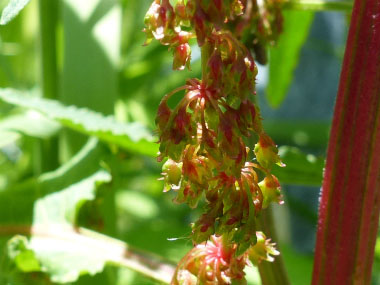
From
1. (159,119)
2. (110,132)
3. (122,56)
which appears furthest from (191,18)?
(122,56)

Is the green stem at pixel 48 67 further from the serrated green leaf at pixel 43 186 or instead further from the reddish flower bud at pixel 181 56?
the reddish flower bud at pixel 181 56

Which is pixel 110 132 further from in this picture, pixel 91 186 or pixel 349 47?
pixel 349 47

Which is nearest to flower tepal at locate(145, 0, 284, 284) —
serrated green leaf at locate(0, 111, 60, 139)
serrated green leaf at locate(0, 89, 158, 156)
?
serrated green leaf at locate(0, 89, 158, 156)

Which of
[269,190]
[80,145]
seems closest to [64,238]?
[80,145]

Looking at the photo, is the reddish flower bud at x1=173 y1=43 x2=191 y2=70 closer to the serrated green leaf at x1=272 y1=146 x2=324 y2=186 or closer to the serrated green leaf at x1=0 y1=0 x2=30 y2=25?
the serrated green leaf at x1=0 y1=0 x2=30 y2=25

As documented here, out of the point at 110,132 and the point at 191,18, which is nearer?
the point at 191,18

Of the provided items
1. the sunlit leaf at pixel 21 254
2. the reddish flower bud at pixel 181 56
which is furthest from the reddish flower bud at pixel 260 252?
the sunlit leaf at pixel 21 254

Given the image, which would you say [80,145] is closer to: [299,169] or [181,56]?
[299,169]

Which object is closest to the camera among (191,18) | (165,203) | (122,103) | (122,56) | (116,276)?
(191,18)
